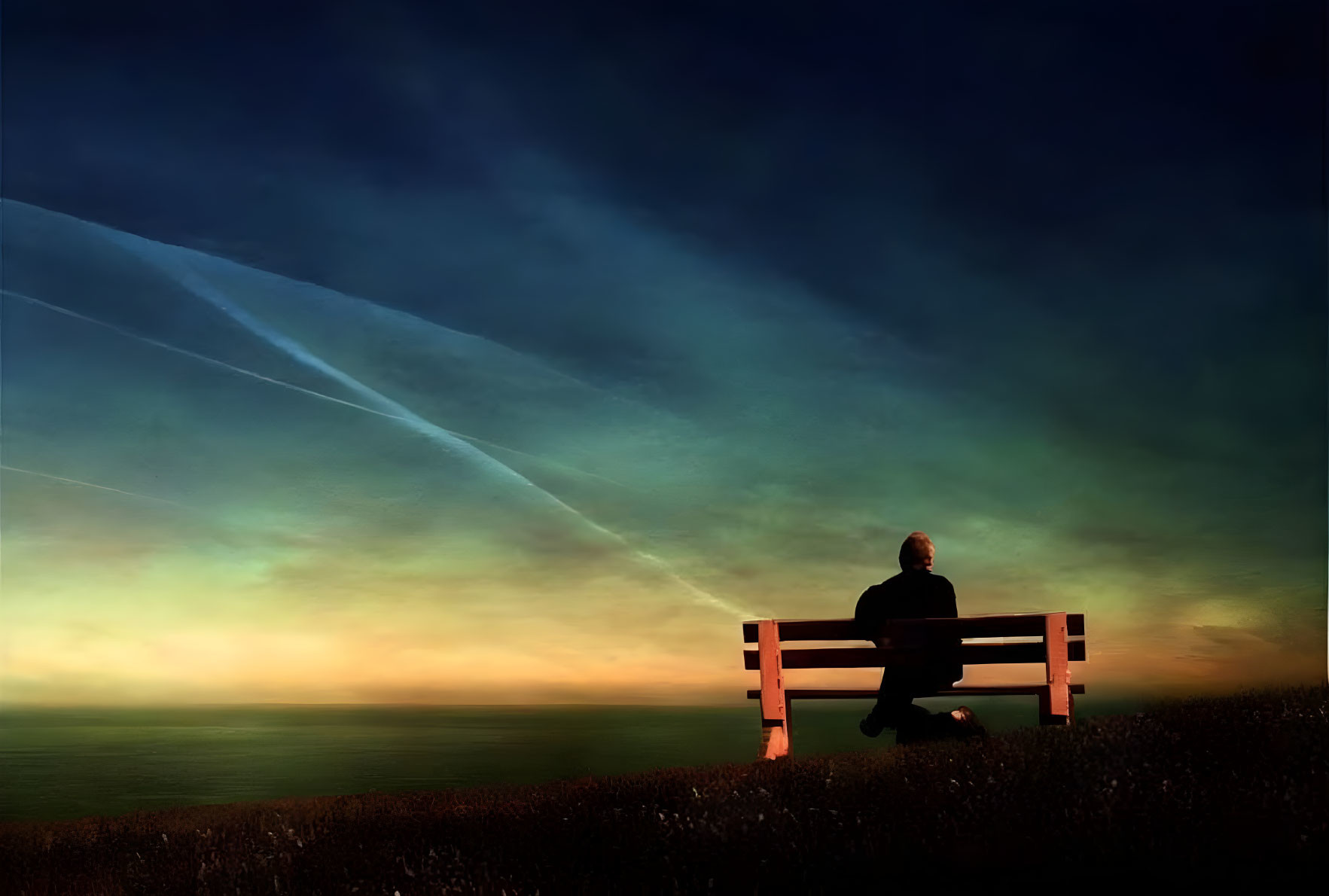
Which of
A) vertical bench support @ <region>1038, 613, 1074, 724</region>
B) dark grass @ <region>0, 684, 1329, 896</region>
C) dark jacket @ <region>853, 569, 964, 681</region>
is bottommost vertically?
dark grass @ <region>0, 684, 1329, 896</region>

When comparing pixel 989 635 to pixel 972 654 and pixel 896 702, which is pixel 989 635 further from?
pixel 896 702

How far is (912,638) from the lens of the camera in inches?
394

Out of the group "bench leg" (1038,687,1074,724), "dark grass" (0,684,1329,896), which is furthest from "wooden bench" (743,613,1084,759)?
"dark grass" (0,684,1329,896)

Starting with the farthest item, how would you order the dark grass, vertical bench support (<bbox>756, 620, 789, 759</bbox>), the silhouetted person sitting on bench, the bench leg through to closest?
vertical bench support (<bbox>756, 620, 789, 759</bbox>)
the silhouetted person sitting on bench
the bench leg
the dark grass

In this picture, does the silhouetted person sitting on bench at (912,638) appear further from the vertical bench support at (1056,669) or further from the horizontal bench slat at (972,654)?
the vertical bench support at (1056,669)

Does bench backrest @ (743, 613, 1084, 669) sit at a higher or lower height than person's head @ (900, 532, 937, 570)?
lower

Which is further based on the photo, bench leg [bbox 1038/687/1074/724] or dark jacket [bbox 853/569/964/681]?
dark jacket [bbox 853/569/964/681]

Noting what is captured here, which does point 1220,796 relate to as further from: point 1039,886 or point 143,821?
point 143,821

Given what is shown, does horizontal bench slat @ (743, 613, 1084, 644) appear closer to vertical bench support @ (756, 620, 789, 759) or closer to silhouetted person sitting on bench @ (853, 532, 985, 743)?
silhouetted person sitting on bench @ (853, 532, 985, 743)

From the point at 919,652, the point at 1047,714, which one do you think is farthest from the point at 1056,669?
the point at 919,652

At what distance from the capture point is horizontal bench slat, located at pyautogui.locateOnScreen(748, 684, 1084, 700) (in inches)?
395

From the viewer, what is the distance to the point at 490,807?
28.8 feet

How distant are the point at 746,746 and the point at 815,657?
597 ft

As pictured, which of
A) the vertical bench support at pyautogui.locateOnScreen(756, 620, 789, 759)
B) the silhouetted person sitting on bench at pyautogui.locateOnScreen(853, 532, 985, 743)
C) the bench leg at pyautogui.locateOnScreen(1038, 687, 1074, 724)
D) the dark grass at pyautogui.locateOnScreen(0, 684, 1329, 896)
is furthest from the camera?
the vertical bench support at pyautogui.locateOnScreen(756, 620, 789, 759)
